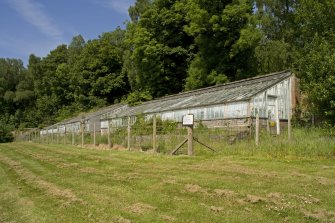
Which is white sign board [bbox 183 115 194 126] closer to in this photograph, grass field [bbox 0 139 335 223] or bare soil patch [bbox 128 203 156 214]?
grass field [bbox 0 139 335 223]

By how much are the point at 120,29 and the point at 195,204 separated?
8040cm

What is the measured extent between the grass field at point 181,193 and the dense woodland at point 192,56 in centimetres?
1421

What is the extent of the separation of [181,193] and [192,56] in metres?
49.4

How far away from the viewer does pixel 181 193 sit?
9.23 meters

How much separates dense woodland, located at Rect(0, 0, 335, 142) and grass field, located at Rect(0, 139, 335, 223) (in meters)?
14.2

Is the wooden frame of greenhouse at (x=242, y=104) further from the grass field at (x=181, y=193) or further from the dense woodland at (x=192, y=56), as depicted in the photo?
the grass field at (x=181, y=193)

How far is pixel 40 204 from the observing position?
29.3ft

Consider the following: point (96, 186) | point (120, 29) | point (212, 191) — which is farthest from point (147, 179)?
point (120, 29)

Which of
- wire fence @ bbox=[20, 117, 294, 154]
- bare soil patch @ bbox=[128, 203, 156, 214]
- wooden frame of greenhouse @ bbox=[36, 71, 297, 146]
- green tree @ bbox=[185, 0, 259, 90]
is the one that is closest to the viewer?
bare soil patch @ bbox=[128, 203, 156, 214]

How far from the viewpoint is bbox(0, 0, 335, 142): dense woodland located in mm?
28984

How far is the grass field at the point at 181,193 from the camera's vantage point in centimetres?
752

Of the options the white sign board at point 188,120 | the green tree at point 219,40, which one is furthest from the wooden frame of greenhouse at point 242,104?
the white sign board at point 188,120

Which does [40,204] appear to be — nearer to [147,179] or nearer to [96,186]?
[96,186]

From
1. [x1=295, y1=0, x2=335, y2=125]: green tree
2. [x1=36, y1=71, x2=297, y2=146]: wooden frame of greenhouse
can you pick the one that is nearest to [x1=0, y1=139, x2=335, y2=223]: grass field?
[x1=295, y1=0, x2=335, y2=125]: green tree
